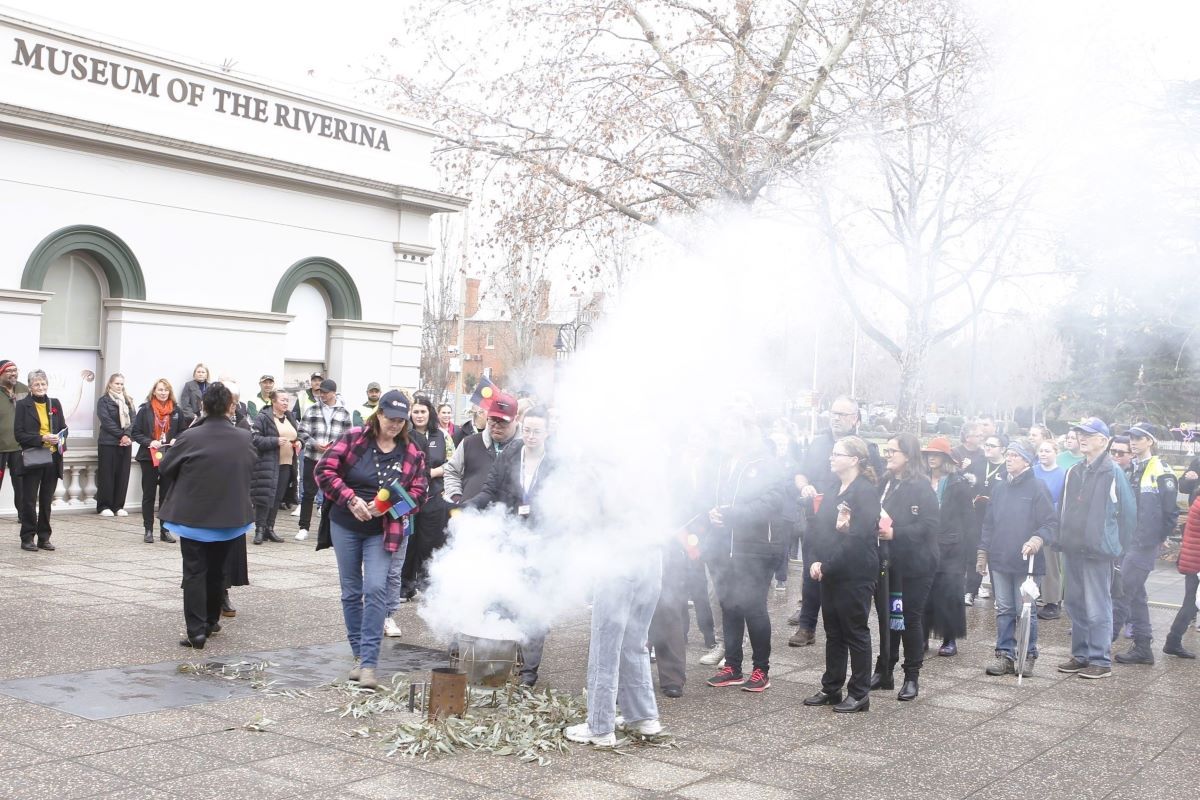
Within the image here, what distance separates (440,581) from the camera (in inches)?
277

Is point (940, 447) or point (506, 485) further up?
point (940, 447)

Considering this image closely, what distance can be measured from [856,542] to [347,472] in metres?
3.29

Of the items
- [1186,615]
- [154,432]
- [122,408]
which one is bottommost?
[1186,615]

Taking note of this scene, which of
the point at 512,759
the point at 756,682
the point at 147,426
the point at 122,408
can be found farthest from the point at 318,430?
the point at 512,759

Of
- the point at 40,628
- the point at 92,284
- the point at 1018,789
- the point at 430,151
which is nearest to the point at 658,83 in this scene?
the point at 430,151

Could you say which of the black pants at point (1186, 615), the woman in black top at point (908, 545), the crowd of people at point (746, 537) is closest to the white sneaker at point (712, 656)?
the crowd of people at point (746, 537)

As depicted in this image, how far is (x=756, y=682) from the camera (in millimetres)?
7590

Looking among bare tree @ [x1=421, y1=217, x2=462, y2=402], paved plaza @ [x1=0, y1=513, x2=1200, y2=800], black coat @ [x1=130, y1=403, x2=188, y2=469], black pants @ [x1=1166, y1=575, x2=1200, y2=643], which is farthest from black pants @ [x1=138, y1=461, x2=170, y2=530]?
bare tree @ [x1=421, y1=217, x2=462, y2=402]

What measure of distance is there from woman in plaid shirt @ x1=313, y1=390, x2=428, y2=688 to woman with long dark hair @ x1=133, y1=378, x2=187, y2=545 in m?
6.62

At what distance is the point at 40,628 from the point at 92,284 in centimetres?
900

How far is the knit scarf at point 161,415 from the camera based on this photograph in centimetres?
1359

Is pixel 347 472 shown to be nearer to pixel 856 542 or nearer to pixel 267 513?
pixel 856 542

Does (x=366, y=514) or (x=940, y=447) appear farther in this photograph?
(x=940, y=447)

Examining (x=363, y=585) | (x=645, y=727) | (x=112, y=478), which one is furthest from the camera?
(x=112, y=478)
